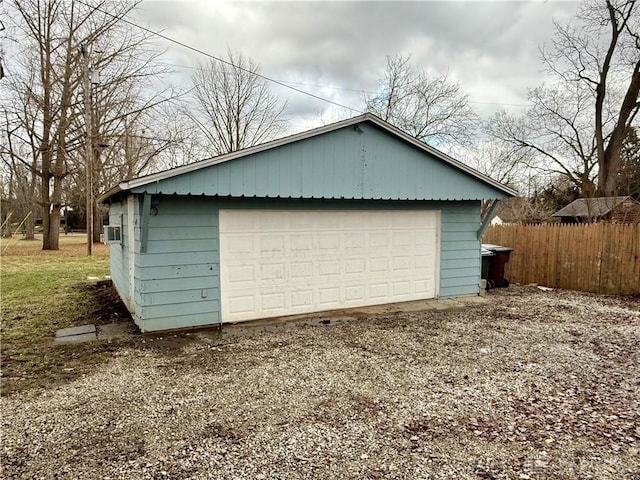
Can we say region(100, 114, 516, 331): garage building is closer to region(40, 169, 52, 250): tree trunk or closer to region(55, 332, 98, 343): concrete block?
region(55, 332, 98, 343): concrete block

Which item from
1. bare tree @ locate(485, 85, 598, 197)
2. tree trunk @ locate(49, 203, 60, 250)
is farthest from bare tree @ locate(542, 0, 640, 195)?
tree trunk @ locate(49, 203, 60, 250)

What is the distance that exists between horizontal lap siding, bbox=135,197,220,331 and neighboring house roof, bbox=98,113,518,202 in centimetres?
53

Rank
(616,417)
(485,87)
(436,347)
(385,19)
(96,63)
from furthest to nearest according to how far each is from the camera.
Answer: (485,87)
(96,63)
(385,19)
(436,347)
(616,417)

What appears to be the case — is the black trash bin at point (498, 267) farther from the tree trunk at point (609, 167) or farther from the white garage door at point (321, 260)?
the tree trunk at point (609, 167)

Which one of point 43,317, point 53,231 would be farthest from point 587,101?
point 53,231

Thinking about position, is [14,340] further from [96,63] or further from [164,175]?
[96,63]

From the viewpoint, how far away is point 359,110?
20.2 metres

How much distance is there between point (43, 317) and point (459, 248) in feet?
25.9

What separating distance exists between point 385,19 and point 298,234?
21.0ft

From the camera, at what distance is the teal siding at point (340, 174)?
5.62 metres

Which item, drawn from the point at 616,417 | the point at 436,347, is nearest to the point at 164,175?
the point at 436,347

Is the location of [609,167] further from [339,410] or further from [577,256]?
[339,410]

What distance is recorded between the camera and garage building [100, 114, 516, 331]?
568 cm

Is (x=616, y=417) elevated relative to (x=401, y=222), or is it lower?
lower
